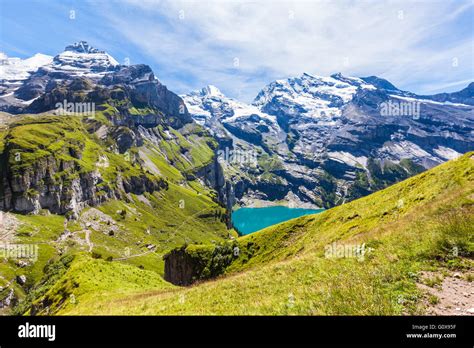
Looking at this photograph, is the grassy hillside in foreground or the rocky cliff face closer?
the grassy hillside in foreground

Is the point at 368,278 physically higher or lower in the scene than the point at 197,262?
higher
